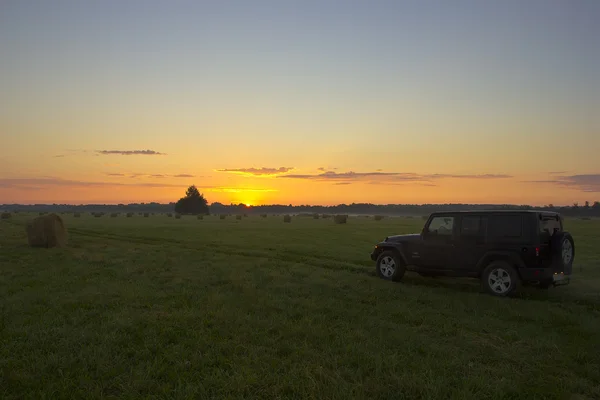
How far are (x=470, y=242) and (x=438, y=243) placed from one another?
3.24 ft

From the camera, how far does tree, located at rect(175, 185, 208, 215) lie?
11038 centimetres

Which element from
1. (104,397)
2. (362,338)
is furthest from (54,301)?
(362,338)

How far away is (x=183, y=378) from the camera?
571cm

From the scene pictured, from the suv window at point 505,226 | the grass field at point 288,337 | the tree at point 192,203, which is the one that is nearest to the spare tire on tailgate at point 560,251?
the suv window at point 505,226

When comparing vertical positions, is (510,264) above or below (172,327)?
above

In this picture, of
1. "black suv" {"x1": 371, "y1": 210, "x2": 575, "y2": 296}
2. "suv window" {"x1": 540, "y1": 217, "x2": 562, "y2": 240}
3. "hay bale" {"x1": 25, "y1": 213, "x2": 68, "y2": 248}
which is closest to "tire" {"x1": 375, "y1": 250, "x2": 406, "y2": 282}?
"black suv" {"x1": 371, "y1": 210, "x2": 575, "y2": 296}

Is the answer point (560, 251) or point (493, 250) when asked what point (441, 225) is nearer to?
point (493, 250)

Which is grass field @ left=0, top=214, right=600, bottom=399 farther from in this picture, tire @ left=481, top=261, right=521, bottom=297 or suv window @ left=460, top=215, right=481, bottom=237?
suv window @ left=460, top=215, right=481, bottom=237

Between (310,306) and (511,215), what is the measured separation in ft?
20.4

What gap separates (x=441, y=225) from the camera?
12969 millimetres

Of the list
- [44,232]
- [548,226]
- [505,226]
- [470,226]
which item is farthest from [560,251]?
[44,232]

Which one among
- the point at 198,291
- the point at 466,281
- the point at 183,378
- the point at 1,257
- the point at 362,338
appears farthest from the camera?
the point at 1,257

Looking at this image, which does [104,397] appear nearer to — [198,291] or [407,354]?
[407,354]

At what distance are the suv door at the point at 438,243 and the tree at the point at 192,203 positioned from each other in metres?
101
